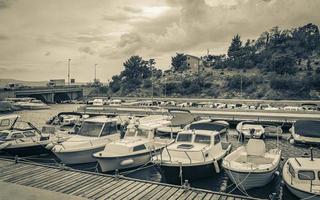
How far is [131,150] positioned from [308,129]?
18.0 m

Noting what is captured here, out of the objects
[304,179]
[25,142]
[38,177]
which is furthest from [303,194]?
[25,142]

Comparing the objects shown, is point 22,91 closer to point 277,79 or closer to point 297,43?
point 277,79

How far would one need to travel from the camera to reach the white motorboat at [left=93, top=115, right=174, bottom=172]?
20.2m

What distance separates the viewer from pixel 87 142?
23.0 meters

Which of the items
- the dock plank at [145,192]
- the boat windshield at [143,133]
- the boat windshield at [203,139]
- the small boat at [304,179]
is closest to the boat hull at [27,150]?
the boat windshield at [143,133]

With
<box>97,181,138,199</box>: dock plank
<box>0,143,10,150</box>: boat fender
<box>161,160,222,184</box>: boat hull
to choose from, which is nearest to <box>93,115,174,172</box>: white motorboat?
<box>161,160,222,184</box>: boat hull

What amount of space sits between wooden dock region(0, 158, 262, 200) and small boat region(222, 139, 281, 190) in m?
4.21

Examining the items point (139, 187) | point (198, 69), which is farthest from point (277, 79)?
point (139, 187)

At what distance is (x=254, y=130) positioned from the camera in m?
31.9

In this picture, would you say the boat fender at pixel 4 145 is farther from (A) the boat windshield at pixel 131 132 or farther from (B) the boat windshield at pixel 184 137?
(B) the boat windshield at pixel 184 137

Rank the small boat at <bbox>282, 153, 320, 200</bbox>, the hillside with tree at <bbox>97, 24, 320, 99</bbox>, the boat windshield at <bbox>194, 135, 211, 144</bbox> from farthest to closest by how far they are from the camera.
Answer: the hillside with tree at <bbox>97, 24, 320, 99</bbox>, the boat windshield at <bbox>194, 135, 211, 144</bbox>, the small boat at <bbox>282, 153, 320, 200</bbox>

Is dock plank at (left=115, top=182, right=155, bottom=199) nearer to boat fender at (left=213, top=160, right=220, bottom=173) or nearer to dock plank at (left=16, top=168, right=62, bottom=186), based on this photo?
dock plank at (left=16, top=168, right=62, bottom=186)

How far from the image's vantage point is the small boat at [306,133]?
89.8 feet

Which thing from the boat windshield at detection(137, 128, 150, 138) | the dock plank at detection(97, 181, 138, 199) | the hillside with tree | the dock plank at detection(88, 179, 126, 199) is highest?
the hillside with tree
